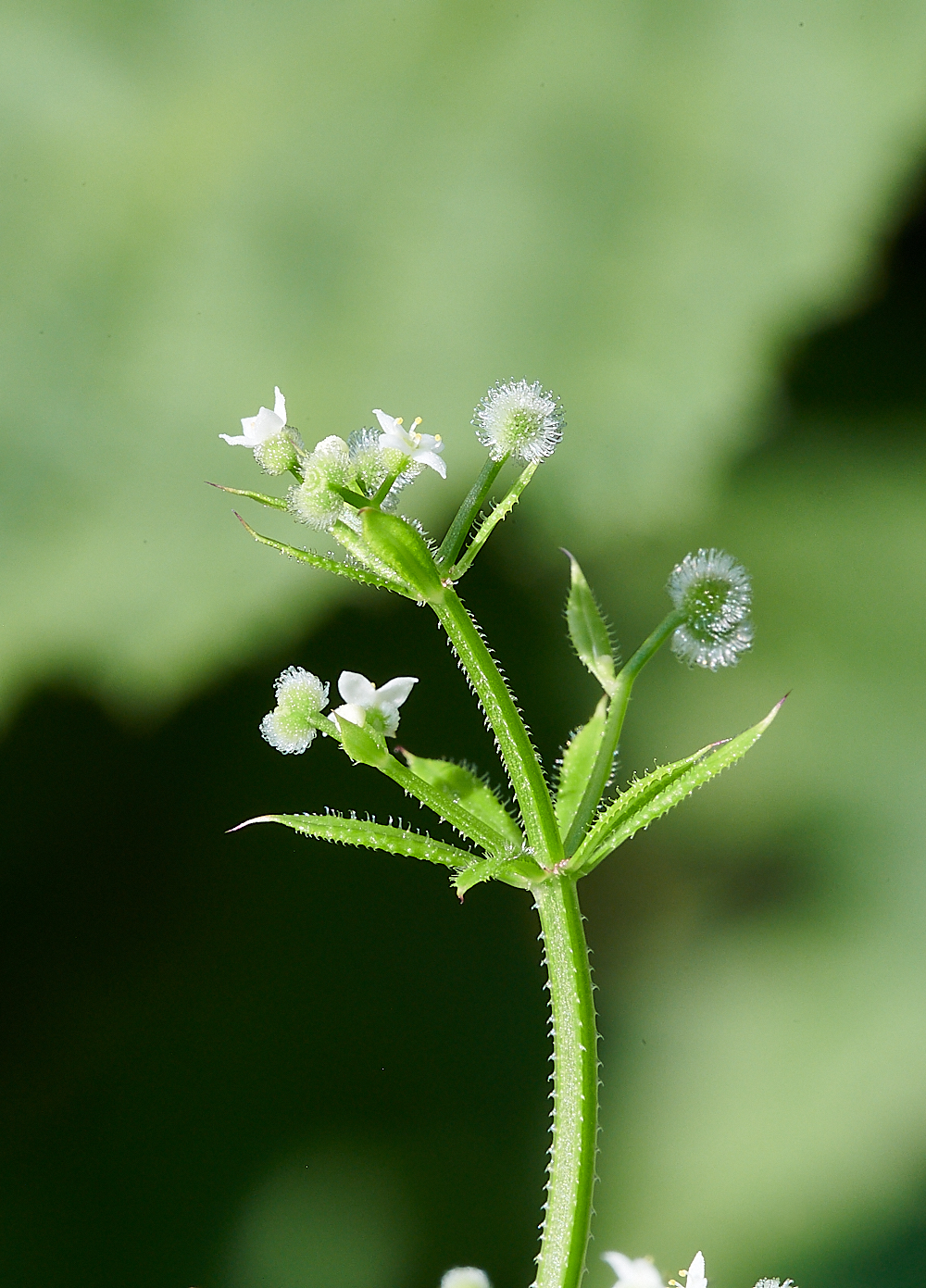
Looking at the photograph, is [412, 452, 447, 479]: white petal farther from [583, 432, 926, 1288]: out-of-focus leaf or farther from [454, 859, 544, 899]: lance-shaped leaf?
[583, 432, 926, 1288]: out-of-focus leaf

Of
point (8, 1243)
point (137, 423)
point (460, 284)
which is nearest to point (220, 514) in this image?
point (137, 423)

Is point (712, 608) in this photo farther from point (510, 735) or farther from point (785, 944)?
point (785, 944)

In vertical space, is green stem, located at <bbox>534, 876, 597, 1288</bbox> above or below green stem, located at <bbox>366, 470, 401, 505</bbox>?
below

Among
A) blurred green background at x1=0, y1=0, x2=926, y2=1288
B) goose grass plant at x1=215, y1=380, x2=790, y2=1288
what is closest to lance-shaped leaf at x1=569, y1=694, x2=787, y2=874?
goose grass plant at x1=215, y1=380, x2=790, y2=1288

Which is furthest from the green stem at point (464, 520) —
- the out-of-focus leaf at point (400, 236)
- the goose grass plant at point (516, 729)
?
the out-of-focus leaf at point (400, 236)

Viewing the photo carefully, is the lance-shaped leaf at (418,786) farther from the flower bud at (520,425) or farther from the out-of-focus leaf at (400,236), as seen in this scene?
the out-of-focus leaf at (400,236)

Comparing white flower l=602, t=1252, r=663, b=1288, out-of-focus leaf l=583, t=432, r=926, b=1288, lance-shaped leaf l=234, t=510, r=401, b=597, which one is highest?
lance-shaped leaf l=234, t=510, r=401, b=597

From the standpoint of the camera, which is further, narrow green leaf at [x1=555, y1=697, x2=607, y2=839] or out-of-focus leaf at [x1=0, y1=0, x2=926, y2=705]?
out-of-focus leaf at [x1=0, y1=0, x2=926, y2=705]
